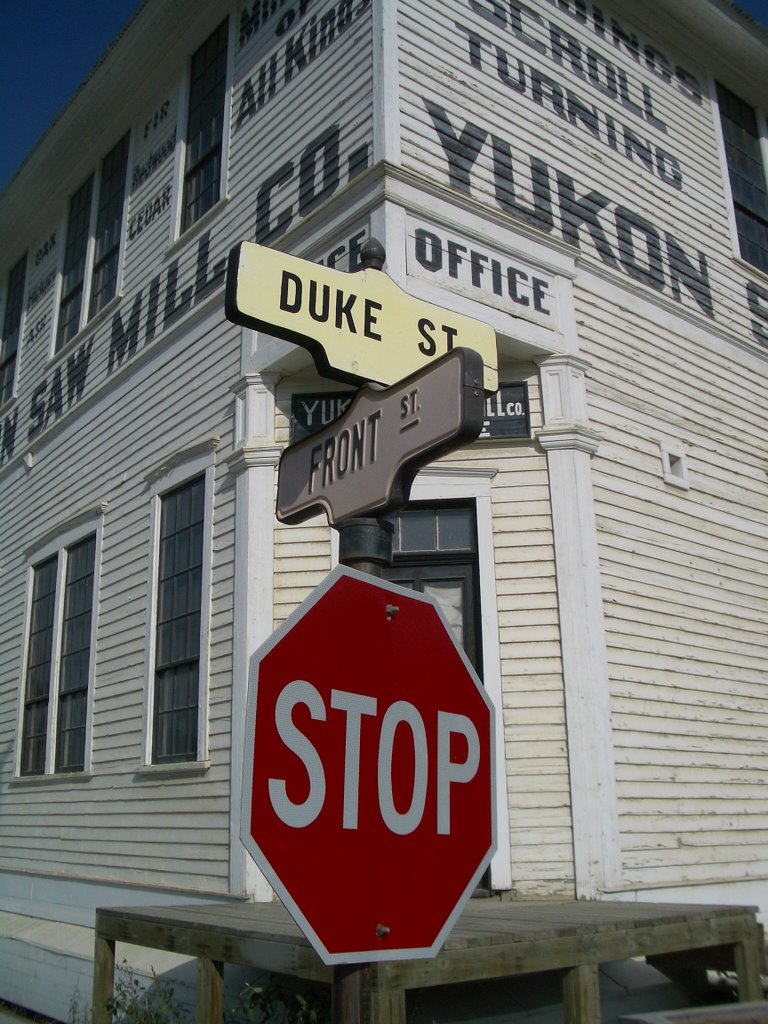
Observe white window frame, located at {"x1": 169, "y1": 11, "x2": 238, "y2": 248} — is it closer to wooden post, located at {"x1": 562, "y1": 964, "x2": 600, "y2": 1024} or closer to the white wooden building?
the white wooden building

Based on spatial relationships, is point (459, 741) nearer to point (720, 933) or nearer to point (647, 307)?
point (720, 933)

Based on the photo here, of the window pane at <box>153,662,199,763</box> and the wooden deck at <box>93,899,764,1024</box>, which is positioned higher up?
the window pane at <box>153,662,199,763</box>

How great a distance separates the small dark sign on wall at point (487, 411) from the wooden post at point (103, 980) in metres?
3.80

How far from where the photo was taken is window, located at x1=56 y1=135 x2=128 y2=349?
12.7 meters

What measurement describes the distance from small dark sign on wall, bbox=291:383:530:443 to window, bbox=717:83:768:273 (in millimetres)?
4971

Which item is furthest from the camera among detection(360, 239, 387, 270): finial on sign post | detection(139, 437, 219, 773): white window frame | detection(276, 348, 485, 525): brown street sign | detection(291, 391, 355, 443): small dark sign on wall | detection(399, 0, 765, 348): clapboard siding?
detection(399, 0, 765, 348): clapboard siding

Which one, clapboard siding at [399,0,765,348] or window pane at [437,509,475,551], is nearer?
window pane at [437,509,475,551]

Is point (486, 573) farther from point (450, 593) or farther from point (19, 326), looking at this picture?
point (19, 326)

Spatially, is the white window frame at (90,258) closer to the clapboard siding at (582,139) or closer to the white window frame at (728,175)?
the clapboard siding at (582,139)

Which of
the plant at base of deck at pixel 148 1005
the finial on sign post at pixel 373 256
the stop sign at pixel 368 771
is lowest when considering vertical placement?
the plant at base of deck at pixel 148 1005

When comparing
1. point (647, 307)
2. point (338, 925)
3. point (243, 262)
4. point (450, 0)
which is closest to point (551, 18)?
point (450, 0)

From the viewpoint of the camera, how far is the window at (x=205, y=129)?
35.0 feet

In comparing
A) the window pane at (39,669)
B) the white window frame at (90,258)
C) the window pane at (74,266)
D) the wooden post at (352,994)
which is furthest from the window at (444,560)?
the window pane at (74,266)

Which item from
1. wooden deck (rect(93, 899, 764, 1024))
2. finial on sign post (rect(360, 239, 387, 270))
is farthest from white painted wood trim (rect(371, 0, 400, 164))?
wooden deck (rect(93, 899, 764, 1024))
